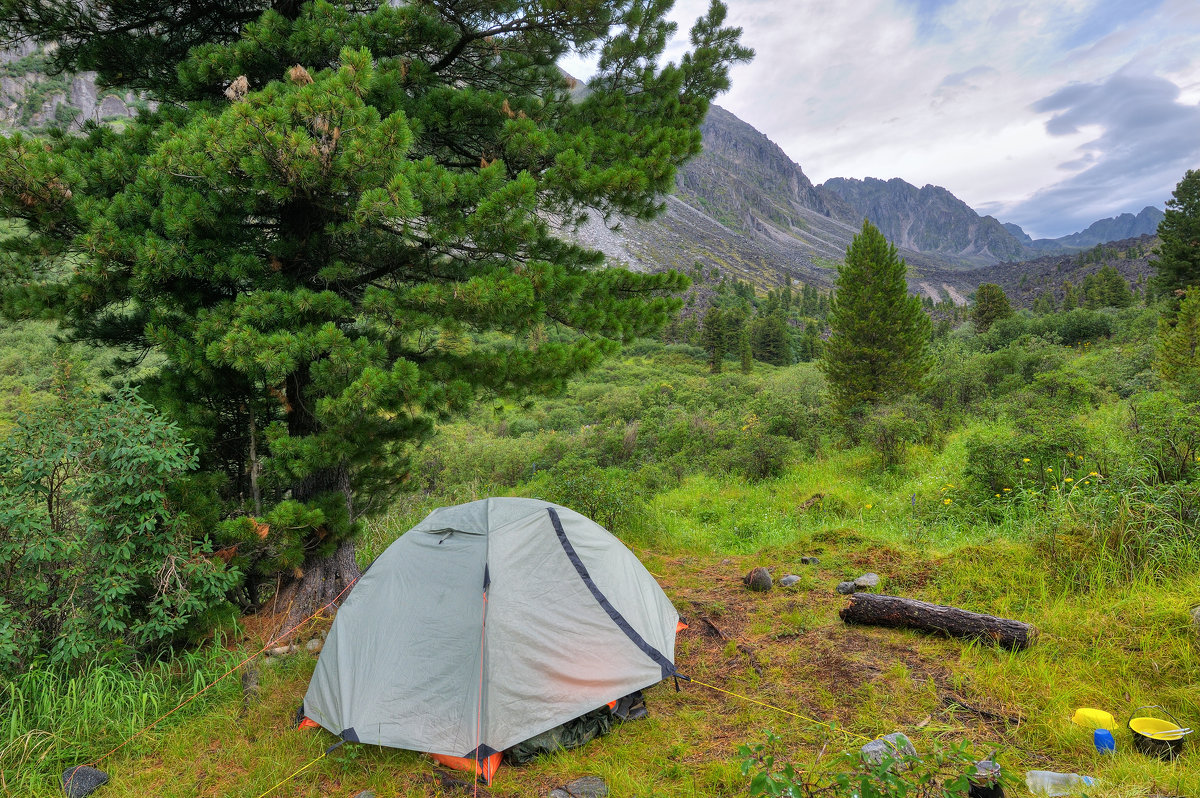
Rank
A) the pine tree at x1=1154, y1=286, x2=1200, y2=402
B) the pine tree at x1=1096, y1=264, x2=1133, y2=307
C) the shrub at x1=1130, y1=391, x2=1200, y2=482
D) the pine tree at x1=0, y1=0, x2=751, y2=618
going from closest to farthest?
1. the pine tree at x1=0, y1=0, x2=751, y2=618
2. the shrub at x1=1130, y1=391, x2=1200, y2=482
3. the pine tree at x1=1154, y1=286, x2=1200, y2=402
4. the pine tree at x1=1096, y1=264, x2=1133, y2=307

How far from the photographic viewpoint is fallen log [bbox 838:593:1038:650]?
372 centimetres

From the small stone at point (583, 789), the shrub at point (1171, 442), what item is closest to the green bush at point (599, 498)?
the small stone at point (583, 789)

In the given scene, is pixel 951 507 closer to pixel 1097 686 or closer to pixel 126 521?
pixel 1097 686

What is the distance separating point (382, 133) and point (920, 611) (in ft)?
17.7

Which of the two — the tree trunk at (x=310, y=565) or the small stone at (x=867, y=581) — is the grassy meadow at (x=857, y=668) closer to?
the small stone at (x=867, y=581)

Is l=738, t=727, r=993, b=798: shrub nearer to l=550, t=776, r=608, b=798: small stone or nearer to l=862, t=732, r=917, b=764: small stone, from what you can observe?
l=862, t=732, r=917, b=764: small stone

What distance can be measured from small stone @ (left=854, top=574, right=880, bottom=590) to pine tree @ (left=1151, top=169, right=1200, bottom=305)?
29.5 m

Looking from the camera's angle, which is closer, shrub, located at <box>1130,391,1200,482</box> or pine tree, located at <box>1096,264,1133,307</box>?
shrub, located at <box>1130,391,1200,482</box>

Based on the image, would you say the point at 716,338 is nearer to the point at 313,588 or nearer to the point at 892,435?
the point at 892,435

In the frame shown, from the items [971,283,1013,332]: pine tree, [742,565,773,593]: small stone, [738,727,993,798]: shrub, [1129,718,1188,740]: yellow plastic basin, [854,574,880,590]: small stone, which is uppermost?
[971,283,1013,332]: pine tree

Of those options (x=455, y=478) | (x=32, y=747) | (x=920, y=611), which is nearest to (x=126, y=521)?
(x=32, y=747)

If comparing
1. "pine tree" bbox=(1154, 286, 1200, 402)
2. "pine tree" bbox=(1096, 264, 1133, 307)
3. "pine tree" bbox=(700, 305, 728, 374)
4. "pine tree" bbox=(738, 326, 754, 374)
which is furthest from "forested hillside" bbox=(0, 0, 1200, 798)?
"pine tree" bbox=(1096, 264, 1133, 307)

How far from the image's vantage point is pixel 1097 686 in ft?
10.6

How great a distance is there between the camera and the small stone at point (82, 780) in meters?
3.18
